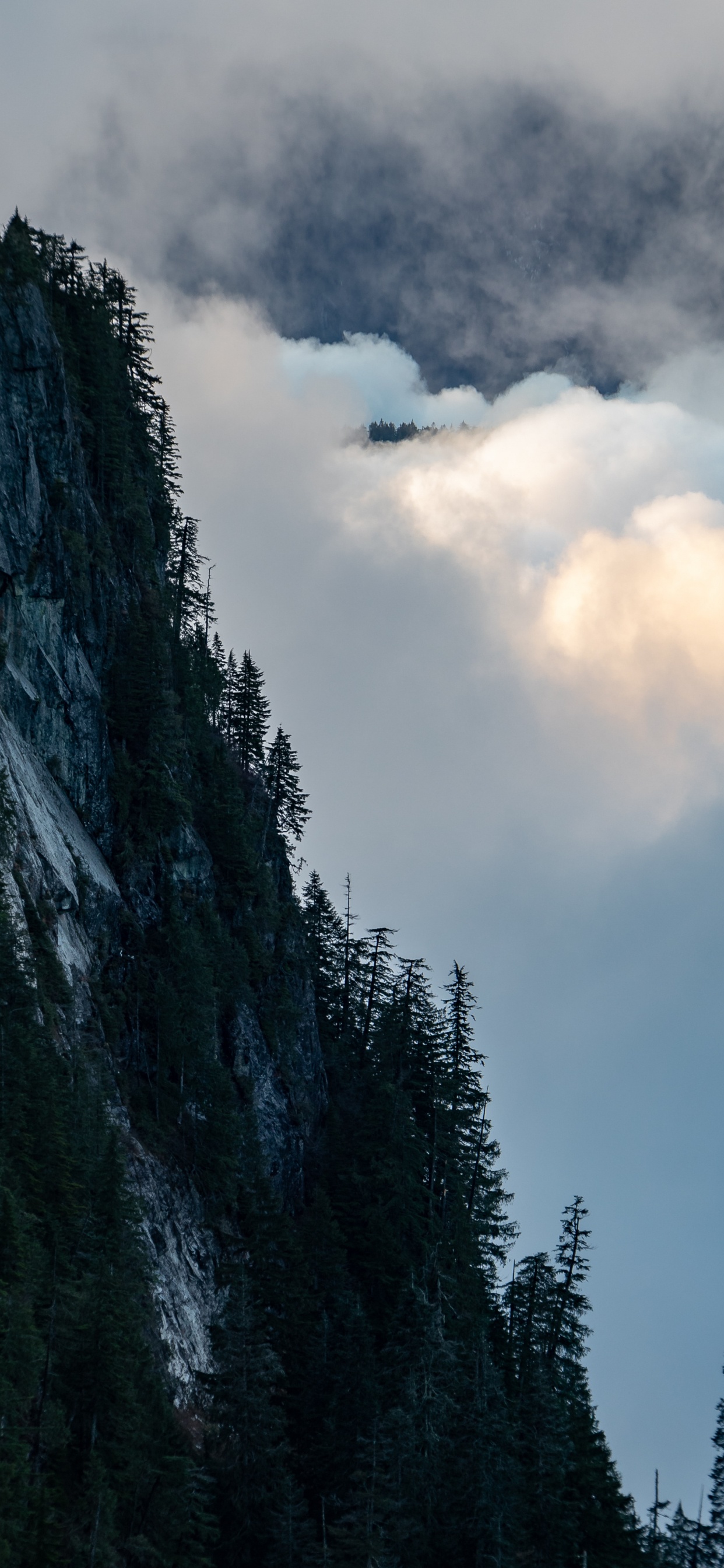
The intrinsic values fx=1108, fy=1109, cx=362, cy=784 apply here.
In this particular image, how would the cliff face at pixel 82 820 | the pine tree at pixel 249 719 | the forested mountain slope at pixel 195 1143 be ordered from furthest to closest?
1. the pine tree at pixel 249 719
2. the cliff face at pixel 82 820
3. the forested mountain slope at pixel 195 1143

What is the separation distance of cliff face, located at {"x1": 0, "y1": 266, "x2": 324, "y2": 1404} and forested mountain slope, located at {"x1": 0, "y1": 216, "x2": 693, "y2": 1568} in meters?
0.21

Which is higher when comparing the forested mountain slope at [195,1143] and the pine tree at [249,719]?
the pine tree at [249,719]

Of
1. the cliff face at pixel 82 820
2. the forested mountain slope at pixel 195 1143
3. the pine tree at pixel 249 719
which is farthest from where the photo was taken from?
the pine tree at pixel 249 719

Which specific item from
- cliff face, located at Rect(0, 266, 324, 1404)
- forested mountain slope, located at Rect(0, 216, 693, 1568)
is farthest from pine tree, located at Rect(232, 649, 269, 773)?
cliff face, located at Rect(0, 266, 324, 1404)

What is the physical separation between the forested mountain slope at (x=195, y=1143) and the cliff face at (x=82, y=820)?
0.21 metres

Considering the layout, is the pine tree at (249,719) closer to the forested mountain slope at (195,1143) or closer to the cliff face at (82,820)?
the forested mountain slope at (195,1143)

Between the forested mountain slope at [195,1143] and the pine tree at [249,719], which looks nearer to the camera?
the forested mountain slope at [195,1143]

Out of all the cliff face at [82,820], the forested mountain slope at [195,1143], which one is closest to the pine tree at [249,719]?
the forested mountain slope at [195,1143]

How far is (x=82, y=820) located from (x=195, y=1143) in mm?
15774

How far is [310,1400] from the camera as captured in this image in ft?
124

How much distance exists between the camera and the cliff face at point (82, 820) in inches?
1756

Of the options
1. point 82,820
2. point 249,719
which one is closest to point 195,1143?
point 82,820

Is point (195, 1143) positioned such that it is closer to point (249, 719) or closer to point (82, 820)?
point (82, 820)

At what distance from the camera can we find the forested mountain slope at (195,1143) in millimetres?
29250
